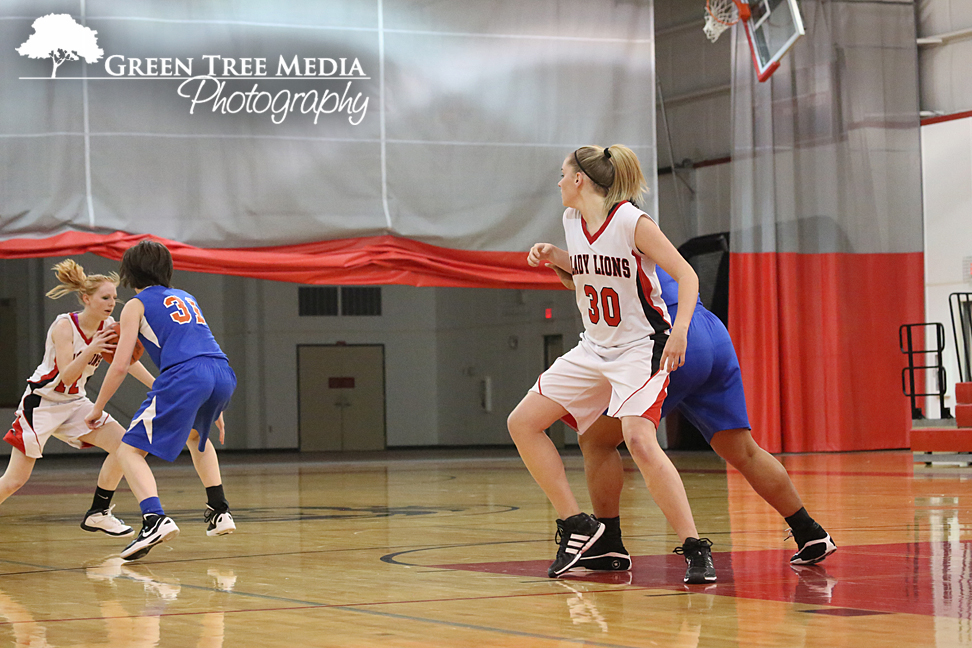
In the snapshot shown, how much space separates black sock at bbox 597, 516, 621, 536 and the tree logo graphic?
10.7m

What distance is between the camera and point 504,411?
2470 cm

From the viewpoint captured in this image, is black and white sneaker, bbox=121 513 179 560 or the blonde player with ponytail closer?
black and white sneaker, bbox=121 513 179 560

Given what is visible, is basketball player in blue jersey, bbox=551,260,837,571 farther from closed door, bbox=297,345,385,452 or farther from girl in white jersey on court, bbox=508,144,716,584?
closed door, bbox=297,345,385,452

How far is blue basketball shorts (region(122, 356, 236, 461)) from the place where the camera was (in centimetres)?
517

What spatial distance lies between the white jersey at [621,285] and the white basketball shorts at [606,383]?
0.06 meters

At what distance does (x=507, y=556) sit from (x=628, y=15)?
38.1 ft

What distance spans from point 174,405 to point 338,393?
2051 centimetres

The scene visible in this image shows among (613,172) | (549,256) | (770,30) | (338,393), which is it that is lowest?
(338,393)

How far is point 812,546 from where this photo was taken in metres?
4.37

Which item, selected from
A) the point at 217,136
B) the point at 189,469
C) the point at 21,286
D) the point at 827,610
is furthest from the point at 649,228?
the point at 21,286

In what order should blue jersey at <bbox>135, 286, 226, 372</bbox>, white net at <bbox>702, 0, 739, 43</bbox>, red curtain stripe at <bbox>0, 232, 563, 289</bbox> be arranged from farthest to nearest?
white net at <bbox>702, 0, 739, 43</bbox> < red curtain stripe at <bbox>0, 232, 563, 289</bbox> < blue jersey at <bbox>135, 286, 226, 372</bbox>

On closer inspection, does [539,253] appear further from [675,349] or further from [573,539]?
[573,539]

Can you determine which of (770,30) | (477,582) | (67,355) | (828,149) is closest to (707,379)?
(477,582)

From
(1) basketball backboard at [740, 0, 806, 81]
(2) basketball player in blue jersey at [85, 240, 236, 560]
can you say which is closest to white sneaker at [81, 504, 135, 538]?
(2) basketball player in blue jersey at [85, 240, 236, 560]
